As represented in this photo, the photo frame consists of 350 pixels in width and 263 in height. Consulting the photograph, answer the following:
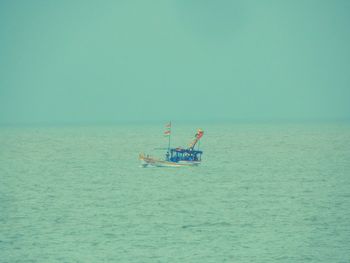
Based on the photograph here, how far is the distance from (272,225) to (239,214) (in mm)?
5449

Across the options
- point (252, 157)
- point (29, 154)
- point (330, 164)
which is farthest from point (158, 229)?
point (29, 154)

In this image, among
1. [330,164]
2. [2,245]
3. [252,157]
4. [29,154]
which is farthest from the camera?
[29,154]

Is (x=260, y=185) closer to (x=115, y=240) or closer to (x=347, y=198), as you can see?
(x=347, y=198)

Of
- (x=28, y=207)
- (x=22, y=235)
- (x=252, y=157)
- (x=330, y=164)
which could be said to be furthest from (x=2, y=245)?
(x=252, y=157)

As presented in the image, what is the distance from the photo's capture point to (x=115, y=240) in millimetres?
48156

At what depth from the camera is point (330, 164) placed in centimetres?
10844

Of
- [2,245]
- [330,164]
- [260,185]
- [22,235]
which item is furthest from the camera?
[330,164]

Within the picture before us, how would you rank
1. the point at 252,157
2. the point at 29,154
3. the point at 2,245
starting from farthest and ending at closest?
the point at 29,154 → the point at 252,157 → the point at 2,245

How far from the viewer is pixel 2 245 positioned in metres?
46.8

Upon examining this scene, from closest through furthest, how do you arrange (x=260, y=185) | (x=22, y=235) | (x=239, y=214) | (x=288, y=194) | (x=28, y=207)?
(x=22, y=235) < (x=239, y=214) < (x=28, y=207) < (x=288, y=194) < (x=260, y=185)

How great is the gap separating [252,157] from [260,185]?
1943 inches

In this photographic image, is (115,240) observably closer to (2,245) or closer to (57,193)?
(2,245)

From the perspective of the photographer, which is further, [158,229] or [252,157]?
[252,157]

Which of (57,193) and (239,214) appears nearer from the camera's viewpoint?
(239,214)
